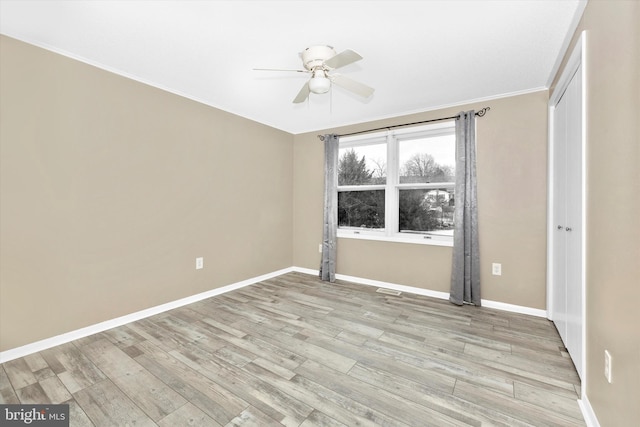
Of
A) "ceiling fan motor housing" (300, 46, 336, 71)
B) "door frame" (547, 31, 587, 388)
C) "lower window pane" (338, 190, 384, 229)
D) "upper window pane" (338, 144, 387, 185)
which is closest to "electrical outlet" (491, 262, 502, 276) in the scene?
"door frame" (547, 31, 587, 388)

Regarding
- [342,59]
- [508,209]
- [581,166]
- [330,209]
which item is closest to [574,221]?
[581,166]

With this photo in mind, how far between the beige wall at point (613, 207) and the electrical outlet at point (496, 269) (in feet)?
5.21

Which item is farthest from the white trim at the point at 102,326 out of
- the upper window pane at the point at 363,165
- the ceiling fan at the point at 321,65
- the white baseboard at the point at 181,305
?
the ceiling fan at the point at 321,65

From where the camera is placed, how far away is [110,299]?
2.57 metres

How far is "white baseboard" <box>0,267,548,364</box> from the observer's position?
212cm

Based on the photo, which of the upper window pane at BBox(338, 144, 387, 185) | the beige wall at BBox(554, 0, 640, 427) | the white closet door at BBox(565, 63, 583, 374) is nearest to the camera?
the beige wall at BBox(554, 0, 640, 427)

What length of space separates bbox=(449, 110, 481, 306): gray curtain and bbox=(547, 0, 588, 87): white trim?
77 centimetres

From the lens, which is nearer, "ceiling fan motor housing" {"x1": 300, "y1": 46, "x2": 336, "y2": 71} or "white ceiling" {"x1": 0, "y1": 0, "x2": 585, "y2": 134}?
"white ceiling" {"x1": 0, "y1": 0, "x2": 585, "y2": 134}

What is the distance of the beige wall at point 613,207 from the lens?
1074mm

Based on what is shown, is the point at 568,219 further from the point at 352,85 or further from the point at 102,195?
the point at 102,195

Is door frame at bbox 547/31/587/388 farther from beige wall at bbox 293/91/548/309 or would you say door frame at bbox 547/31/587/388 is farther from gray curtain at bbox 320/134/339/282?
gray curtain at bbox 320/134/339/282

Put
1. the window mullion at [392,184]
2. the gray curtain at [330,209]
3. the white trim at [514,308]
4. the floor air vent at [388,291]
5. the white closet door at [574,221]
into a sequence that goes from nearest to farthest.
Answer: the white closet door at [574,221] → the white trim at [514,308] → the floor air vent at [388,291] → the window mullion at [392,184] → the gray curtain at [330,209]

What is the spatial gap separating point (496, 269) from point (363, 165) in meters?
2.22

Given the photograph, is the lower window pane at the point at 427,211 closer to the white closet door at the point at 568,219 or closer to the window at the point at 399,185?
the window at the point at 399,185
